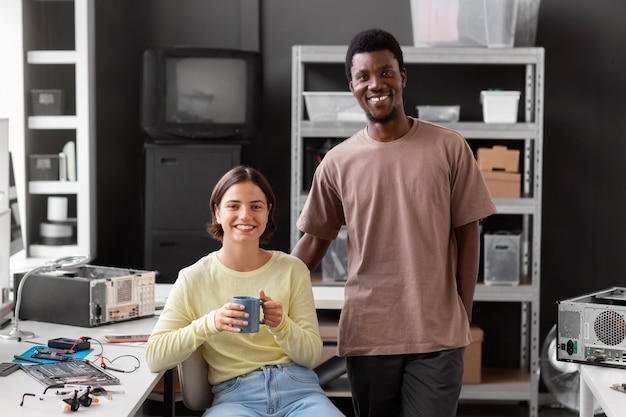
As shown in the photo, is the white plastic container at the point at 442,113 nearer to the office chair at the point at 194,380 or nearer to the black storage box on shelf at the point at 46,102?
the black storage box on shelf at the point at 46,102

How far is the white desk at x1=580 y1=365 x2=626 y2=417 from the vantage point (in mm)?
2270

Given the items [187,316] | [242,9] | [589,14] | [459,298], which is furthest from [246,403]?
[589,14]

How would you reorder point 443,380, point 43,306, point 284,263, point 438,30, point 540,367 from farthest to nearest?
point 540,367, point 438,30, point 43,306, point 284,263, point 443,380

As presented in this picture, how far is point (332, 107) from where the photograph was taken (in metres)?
4.39

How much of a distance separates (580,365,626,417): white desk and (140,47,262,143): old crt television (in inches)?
88.8

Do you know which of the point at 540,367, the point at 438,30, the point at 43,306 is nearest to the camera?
the point at 43,306

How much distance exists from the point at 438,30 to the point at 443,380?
2.39 m

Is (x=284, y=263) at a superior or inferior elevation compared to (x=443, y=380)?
superior

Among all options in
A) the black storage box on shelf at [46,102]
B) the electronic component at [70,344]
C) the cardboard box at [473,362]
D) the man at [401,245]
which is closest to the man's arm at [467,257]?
the man at [401,245]

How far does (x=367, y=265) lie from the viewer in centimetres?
244

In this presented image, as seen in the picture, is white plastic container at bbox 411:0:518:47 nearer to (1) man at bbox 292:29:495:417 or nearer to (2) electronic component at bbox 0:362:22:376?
(1) man at bbox 292:29:495:417

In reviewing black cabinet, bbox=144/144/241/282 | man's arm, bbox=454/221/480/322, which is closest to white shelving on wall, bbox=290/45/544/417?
black cabinet, bbox=144/144/241/282

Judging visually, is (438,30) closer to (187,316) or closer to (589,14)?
(589,14)

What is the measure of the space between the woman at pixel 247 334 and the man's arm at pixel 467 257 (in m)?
0.43
